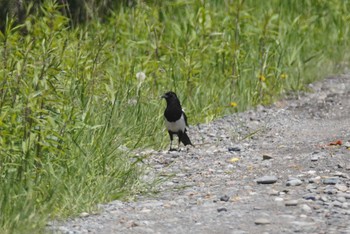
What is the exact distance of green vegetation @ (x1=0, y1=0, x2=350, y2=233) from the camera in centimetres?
602

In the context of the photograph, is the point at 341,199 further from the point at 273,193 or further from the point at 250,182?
the point at 250,182

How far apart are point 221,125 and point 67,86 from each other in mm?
1995

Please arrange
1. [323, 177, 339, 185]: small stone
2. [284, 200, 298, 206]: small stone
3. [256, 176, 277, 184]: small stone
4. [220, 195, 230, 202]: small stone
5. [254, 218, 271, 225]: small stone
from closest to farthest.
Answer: [254, 218, 271, 225]: small stone → [284, 200, 298, 206]: small stone → [220, 195, 230, 202]: small stone → [323, 177, 339, 185]: small stone → [256, 176, 277, 184]: small stone

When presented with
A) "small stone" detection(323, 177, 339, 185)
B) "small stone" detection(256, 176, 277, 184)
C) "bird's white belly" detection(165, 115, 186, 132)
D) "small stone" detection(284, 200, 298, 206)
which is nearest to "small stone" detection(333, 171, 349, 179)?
"small stone" detection(323, 177, 339, 185)

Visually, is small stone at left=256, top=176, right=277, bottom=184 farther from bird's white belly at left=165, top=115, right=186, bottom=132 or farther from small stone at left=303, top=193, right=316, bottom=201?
bird's white belly at left=165, top=115, right=186, bottom=132

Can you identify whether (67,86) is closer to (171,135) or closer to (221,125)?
(171,135)

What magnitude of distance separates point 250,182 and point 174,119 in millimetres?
1435

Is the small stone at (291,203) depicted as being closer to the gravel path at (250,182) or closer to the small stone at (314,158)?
the gravel path at (250,182)

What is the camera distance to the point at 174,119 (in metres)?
8.04

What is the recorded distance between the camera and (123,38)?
1037cm

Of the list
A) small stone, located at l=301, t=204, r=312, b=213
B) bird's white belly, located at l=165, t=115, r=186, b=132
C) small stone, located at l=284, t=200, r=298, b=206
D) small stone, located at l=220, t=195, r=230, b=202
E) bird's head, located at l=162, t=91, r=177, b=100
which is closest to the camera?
small stone, located at l=301, t=204, r=312, b=213

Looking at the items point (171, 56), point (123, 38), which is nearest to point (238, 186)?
point (171, 56)

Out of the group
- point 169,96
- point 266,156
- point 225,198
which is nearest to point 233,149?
point 266,156

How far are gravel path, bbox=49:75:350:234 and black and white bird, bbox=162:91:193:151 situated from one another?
0.47ft
